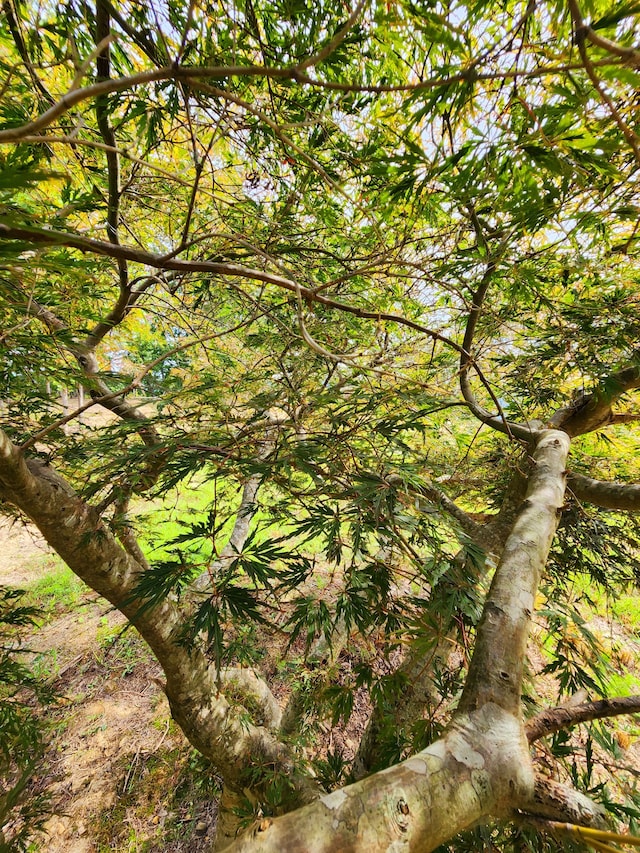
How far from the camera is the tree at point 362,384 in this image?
0.53m

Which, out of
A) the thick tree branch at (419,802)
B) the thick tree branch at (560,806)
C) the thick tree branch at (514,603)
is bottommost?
the thick tree branch at (560,806)

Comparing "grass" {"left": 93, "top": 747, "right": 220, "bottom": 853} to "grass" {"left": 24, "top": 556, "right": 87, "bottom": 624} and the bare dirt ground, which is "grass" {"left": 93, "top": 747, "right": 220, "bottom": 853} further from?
"grass" {"left": 24, "top": 556, "right": 87, "bottom": 624}

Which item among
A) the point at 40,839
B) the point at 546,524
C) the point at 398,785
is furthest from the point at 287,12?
→ the point at 40,839

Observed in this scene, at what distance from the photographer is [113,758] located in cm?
246

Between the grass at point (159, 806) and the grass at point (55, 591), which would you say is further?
the grass at point (55, 591)

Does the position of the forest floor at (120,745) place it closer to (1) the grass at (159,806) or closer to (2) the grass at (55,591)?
(1) the grass at (159,806)

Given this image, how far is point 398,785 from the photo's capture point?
0.51m

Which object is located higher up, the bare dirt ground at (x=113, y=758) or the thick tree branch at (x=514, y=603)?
the thick tree branch at (x=514, y=603)

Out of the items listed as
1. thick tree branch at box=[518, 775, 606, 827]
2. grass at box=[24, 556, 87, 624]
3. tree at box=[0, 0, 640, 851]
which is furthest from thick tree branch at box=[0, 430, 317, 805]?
grass at box=[24, 556, 87, 624]

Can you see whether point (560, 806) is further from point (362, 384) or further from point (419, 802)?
point (362, 384)

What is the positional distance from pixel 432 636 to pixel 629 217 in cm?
118

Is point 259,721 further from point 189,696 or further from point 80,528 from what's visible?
point 80,528

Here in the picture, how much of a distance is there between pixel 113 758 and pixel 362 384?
126 inches

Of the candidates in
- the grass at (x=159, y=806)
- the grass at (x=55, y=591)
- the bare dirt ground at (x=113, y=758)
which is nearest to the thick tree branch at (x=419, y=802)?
the bare dirt ground at (x=113, y=758)
